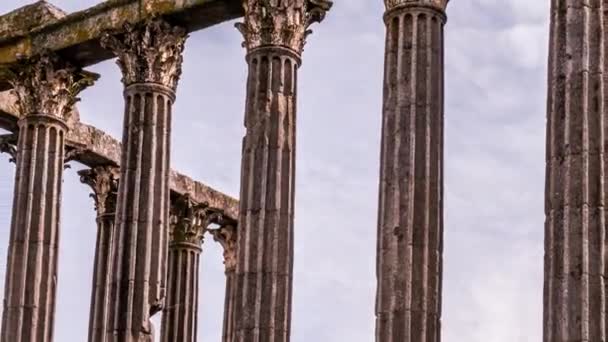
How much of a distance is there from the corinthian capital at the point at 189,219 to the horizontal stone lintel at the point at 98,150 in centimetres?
25

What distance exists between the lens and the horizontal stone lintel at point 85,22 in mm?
44438

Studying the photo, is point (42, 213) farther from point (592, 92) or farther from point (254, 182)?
point (592, 92)

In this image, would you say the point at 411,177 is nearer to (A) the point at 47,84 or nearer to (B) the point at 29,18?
(A) the point at 47,84

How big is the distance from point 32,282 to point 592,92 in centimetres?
2064

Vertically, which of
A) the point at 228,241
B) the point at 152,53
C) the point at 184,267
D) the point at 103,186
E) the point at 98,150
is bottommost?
the point at 184,267

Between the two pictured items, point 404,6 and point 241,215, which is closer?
point 404,6

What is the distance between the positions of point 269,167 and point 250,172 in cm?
47

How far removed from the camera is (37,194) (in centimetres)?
4706

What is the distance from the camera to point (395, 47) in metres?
36.1

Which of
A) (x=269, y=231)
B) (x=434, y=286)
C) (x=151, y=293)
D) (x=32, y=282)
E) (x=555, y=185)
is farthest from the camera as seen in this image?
(x=32, y=282)

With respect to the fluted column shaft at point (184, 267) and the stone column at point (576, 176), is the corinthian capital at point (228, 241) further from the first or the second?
the stone column at point (576, 176)

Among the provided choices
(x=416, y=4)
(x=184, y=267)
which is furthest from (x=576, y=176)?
(x=184, y=267)

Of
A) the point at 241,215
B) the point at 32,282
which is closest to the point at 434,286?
the point at 241,215

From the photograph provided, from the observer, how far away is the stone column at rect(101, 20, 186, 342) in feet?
139
